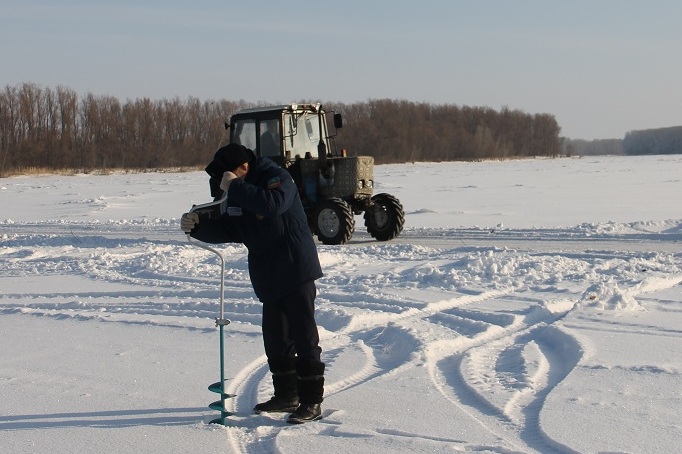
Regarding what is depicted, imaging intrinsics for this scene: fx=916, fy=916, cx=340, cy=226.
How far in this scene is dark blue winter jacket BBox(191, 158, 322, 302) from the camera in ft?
16.3

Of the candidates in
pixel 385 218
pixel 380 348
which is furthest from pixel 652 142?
pixel 380 348

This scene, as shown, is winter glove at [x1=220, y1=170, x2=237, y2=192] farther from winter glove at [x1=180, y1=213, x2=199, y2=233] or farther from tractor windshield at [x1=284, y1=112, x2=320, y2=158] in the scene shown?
tractor windshield at [x1=284, y1=112, x2=320, y2=158]

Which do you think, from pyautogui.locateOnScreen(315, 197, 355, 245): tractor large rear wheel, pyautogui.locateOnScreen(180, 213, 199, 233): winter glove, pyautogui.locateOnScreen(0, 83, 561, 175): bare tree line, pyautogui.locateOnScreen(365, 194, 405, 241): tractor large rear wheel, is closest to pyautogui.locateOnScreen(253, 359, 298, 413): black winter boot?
pyautogui.locateOnScreen(180, 213, 199, 233): winter glove

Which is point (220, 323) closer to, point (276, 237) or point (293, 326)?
point (293, 326)

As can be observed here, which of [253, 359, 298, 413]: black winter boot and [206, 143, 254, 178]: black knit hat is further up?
[206, 143, 254, 178]: black knit hat

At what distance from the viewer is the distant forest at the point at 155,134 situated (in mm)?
66062

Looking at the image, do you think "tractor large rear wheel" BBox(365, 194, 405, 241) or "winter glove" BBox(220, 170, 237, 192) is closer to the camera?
"winter glove" BBox(220, 170, 237, 192)

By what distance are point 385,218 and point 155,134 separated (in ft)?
192

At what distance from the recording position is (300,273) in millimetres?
5000

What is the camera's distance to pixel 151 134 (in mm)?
71188

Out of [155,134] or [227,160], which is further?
[155,134]

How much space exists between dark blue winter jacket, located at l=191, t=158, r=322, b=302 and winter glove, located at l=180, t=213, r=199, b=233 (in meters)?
0.06

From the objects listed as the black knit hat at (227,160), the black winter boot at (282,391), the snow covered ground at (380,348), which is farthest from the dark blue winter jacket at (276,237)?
the snow covered ground at (380,348)

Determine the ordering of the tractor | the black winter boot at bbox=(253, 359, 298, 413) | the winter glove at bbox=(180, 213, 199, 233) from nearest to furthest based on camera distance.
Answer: the winter glove at bbox=(180, 213, 199, 233), the black winter boot at bbox=(253, 359, 298, 413), the tractor
